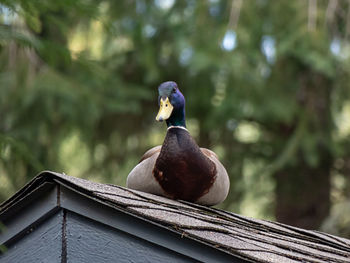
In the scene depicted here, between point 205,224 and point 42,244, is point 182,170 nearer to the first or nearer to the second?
point 205,224

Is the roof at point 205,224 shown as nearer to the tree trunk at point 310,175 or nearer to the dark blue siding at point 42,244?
the dark blue siding at point 42,244

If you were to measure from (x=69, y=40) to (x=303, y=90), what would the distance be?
2944 millimetres

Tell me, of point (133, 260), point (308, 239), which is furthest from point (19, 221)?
point (308, 239)

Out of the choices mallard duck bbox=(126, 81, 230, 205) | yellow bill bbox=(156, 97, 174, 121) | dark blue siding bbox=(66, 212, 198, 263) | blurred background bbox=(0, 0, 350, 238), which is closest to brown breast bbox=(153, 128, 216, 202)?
mallard duck bbox=(126, 81, 230, 205)

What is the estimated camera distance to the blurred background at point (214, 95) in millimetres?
7512

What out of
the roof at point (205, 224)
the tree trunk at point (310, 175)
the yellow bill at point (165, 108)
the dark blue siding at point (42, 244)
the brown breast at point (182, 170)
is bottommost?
the dark blue siding at point (42, 244)

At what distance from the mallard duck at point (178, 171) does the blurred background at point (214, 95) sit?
332 cm

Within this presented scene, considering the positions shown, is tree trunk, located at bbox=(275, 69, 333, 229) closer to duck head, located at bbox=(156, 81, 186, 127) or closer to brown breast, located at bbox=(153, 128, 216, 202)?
duck head, located at bbox=(156, 81, 186, 127)

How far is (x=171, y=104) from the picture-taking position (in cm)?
351

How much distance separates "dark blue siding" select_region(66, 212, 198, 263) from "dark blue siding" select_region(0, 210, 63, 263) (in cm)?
4

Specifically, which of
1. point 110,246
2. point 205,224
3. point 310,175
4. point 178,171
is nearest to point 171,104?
point 178,171

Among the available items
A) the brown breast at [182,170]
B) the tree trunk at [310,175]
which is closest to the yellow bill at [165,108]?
the brown breast at [182,170]

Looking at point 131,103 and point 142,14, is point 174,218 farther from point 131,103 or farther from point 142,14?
point 142,14

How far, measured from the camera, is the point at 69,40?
364 inches
